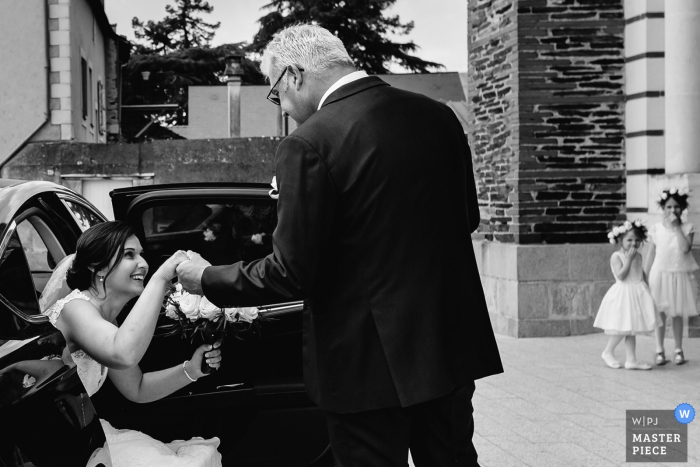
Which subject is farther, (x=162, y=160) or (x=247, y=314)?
(x=162, y=160)

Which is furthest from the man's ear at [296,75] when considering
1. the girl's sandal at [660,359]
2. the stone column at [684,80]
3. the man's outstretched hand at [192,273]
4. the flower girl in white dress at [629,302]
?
the stone column at [684,80]

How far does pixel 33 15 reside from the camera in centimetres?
2214

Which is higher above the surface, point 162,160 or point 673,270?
point 162,160

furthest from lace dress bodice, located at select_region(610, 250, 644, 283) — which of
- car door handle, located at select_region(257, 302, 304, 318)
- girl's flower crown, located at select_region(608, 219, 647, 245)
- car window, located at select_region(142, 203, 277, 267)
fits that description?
car door handle, located at select_region(257, 302, 304, 318)

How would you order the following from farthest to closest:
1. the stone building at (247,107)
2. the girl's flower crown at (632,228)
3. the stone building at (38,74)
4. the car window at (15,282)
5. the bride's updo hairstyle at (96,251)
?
the stone building at (247,107), the stone building at (38,74), the girl's flower crown at (632,228), the bride's updo hairstyle at (96,251), the car window at (15,282)

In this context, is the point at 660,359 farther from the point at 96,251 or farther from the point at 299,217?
the point at 299,217

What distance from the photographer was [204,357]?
3916mm

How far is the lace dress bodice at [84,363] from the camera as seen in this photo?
3.47 metres

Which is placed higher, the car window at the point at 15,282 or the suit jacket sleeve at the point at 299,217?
the suit jacket sleeve at the point at 299,217

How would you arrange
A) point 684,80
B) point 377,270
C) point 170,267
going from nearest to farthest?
point 377,270 < point 170,267 < point 684,80

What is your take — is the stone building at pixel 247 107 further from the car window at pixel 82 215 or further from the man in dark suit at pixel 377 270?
the man in dark suit at pixel 377 270

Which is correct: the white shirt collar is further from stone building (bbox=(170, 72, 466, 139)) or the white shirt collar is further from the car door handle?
stone building (bbox=(170, 72, 466, 139))

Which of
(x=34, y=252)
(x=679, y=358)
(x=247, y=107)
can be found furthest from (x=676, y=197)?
(x=247, y=107)

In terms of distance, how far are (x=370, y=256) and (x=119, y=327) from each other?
129 centimetres
